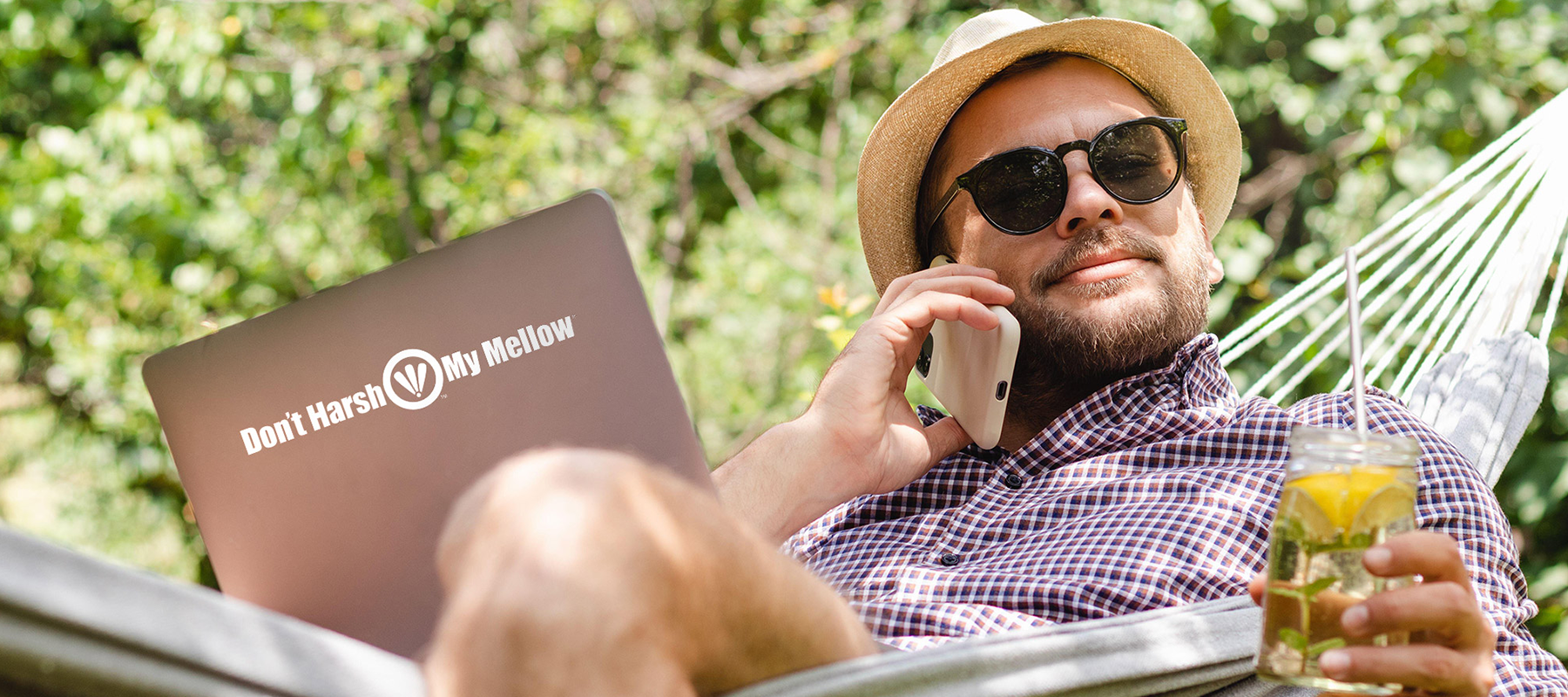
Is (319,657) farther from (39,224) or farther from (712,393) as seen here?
(39,224)

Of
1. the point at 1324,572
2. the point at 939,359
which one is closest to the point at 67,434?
the point at 939,359

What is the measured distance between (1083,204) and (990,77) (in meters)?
0.36

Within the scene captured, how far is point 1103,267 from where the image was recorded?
1786mm

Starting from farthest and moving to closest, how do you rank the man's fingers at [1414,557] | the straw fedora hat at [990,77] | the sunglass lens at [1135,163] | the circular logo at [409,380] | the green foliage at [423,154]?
the green foliage at [423,154] → the straw fedora hat at [990,77] → the sunglass lens at [1135,163] → the circular logo at [409,380] → the man's fingers at [1414,557]

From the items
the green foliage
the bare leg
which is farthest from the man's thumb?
the green foliage

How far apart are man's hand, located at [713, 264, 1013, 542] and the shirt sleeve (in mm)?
631

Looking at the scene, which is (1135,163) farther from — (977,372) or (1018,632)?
(1018,632)

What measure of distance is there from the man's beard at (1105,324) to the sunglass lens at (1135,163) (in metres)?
0.07

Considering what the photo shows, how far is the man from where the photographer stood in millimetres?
753

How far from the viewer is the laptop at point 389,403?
1.04m

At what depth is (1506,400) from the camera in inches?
72.3

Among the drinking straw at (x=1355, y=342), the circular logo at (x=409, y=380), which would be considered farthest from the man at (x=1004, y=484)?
the circular logo at (x=409, y=380)

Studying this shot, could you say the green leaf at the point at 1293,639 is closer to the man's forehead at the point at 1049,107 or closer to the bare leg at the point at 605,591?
the bare leg at the point at 605,591

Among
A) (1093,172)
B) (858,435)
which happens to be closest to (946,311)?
(858,435)
